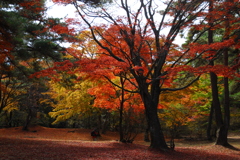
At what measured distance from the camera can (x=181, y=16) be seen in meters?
8.98

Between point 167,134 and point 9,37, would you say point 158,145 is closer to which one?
point 9,37

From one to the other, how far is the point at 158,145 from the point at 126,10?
6.11m

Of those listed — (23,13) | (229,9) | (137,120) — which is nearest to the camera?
(23,13)

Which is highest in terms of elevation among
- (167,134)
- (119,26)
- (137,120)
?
(119,26)

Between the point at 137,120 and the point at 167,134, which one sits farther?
the point at 167,134

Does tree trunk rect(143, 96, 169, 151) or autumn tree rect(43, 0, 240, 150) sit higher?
autumn tree rect(43, 0, 240, 150)

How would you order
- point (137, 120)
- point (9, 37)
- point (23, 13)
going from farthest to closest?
point (137, 120)
point (23, 13)
point (9, 37)

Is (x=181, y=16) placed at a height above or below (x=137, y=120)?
above

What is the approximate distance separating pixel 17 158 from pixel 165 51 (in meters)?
6.94

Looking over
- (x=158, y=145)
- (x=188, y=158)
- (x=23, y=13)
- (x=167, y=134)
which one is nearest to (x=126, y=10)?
(x=23, y=13)

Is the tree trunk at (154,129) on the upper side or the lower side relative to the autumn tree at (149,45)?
lower

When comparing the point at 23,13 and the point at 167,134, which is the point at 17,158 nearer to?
the point at 23,13

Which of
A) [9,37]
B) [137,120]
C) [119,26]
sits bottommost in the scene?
[137,120]

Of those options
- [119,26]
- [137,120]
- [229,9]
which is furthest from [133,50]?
[229,9]
